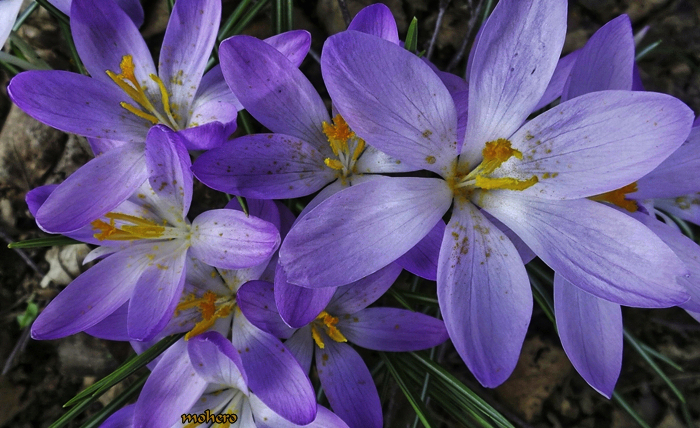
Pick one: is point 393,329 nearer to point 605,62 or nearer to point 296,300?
point 296,300

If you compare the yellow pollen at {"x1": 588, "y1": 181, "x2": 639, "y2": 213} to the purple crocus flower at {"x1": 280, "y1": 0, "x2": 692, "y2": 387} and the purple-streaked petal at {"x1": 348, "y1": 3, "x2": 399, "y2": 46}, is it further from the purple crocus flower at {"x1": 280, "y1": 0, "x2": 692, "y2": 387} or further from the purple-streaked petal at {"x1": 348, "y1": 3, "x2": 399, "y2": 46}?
the purple-streaked petal at {"x1": 348, "y1": 3, "x2": 399, "y2": 46}

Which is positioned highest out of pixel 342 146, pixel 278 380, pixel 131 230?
pixel 342 146

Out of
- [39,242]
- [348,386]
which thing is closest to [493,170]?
[348,386]

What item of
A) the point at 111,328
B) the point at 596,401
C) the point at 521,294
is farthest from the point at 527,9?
the point at 596,401

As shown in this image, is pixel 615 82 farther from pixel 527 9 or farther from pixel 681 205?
pixel 681 205

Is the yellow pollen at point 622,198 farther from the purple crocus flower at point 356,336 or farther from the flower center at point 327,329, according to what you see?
the flower center at point 327,329

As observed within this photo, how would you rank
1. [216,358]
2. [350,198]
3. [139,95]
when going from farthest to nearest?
[139,95], [216,358], [350,198]
